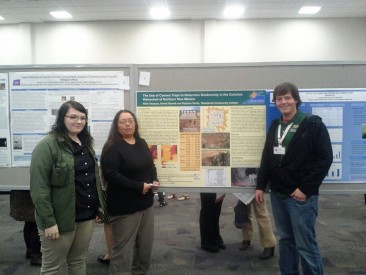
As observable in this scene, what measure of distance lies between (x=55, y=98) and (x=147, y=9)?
496 cm

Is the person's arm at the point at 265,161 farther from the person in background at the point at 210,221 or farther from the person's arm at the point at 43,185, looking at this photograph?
the person's arm at the point at 43,185

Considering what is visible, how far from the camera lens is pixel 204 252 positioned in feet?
10.0

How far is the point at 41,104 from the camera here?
7.41 ft

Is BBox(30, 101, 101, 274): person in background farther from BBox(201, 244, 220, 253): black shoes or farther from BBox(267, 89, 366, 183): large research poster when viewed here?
BBox(201, 244, 220, 253): black shoes

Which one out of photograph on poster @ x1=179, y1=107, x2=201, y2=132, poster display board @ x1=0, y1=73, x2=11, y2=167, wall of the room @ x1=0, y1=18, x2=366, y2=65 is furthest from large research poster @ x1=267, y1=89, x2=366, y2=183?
wall of the room @ x1=0, y1=18, x2=366, y2=65

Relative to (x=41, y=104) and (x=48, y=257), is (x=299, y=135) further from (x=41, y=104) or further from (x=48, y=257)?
(x=41, y=104)

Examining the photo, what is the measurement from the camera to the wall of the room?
7.25 meters

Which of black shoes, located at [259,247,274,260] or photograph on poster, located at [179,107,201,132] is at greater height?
photograph on poster, located at [179,107,201,132]

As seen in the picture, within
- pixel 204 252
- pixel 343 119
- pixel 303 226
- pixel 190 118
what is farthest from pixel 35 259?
pixel 343 119

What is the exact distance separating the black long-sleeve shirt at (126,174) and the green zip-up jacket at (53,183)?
0.92ft

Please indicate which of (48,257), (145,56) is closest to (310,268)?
(48,257)

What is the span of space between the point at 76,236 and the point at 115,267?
0.41 metres

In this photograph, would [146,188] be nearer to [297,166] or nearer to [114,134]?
[114,134]

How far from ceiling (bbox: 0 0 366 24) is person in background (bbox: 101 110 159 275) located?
4.80 meters
